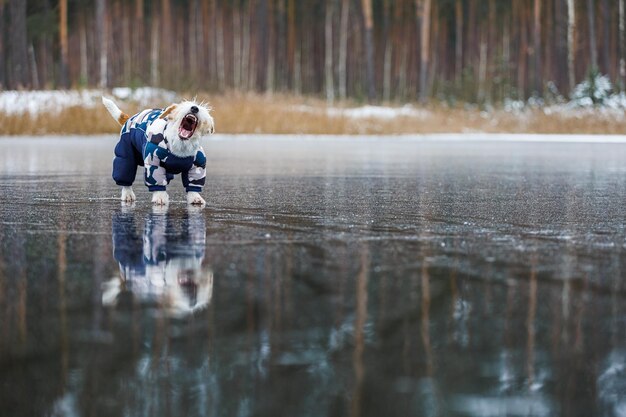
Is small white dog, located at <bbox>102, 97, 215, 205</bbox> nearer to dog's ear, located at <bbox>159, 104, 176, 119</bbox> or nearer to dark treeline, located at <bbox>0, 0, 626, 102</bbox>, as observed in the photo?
dog's ear, located at <bbox>159, 104, 176, 119</bbox>

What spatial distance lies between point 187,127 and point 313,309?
3674 millimetres

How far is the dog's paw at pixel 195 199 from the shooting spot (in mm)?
7254

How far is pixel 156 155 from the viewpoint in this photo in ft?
22.7

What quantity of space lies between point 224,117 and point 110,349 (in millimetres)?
22722

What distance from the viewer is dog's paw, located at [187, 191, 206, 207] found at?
7254mm

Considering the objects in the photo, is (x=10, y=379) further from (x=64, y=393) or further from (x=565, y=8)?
(x=565, y=8)

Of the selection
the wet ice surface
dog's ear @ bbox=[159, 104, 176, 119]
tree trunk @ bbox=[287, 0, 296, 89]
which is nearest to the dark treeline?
tree trunk @ bbox=[287, 0, 296, 89]

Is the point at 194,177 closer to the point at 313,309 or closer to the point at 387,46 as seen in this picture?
the point at 313,309

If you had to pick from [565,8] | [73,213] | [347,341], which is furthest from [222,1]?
[347,341]

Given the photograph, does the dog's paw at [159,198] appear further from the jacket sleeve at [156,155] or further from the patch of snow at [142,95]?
the patch of snow at [142,95]

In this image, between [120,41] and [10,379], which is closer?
[10,379]

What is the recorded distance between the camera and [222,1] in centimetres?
5891

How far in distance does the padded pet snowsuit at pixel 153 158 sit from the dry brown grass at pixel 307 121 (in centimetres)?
1562

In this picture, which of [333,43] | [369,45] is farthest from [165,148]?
[333,43]
